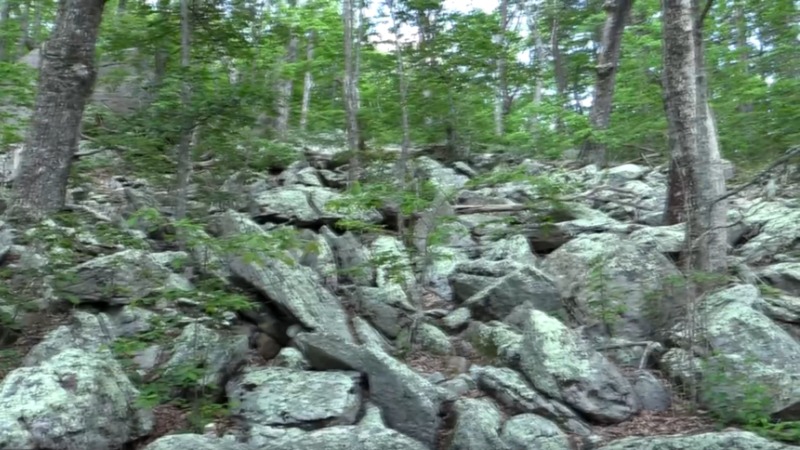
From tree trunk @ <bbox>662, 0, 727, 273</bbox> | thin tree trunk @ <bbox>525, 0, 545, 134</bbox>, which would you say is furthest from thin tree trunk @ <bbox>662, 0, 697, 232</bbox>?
thin tree trunk @ <bbox>525, 0, 545, 134</bbox>

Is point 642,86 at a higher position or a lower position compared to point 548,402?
higher

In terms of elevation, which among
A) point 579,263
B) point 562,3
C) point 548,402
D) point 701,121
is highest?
point 562,3

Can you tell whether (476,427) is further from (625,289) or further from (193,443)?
(625,289)

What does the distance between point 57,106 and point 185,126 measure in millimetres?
1267

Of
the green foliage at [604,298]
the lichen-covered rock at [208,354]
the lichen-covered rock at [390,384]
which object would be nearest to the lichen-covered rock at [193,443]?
the lichen-covered rock at [208,354]

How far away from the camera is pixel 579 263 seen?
27.1 ft

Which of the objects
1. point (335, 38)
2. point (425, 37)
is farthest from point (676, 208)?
point (335, 38)

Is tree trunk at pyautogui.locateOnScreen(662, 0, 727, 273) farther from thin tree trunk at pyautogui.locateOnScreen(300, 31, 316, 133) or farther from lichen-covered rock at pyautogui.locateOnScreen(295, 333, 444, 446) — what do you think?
thin tree trunk at pyautogui.locateOnScreen(300, 31, 316, 133)

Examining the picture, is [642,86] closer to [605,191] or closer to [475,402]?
[605,191]

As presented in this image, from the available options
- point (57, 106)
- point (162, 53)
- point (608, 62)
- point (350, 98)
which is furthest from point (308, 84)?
point (57, 106)

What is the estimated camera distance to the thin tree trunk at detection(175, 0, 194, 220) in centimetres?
833

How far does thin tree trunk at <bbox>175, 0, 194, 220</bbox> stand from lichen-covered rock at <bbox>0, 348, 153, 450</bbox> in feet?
10.8

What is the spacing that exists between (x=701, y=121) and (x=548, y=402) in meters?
4.19

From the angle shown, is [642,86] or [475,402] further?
[642,86]
